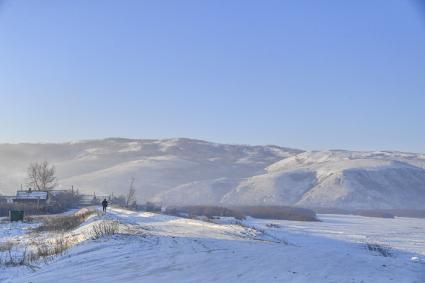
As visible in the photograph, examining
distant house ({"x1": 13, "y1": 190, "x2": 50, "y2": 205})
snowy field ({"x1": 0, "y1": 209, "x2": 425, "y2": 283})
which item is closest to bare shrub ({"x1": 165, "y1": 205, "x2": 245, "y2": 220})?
distant house ({"x1": 13, "y1": 190, "x2": 50, "y2": 205})

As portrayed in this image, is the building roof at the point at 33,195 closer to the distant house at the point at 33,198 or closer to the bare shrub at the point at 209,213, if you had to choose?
the distant house at the point at 33,198

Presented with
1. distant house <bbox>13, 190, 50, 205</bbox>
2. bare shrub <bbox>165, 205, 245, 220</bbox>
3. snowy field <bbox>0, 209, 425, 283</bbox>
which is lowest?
snowy field <bbox>0, 209, 425, 283</bbox>

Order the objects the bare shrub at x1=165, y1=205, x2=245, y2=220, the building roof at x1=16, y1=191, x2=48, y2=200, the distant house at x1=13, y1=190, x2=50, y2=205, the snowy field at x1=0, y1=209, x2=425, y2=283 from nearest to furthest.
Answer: the snowy field at x1=0, y1=209, x2=425, y2=283, the distant house at x1=13, y1=190, x2=50, y2=205, the building roof at x1=16, y1=191, x2=48, y2=200, the bare shrub at x1=165, y1=205, x2=245, y2=220

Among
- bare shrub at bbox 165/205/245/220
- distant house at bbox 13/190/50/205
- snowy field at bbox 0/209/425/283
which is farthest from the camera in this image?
bare shrub at bbox 165/205/245/220

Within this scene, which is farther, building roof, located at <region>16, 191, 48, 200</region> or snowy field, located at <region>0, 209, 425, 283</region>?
building roof, located at <region>16, 191, 48, 200</region>

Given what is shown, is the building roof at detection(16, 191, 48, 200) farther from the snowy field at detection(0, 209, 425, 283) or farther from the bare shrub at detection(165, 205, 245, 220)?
the snowy field at detection(0, 209, 425, 283)

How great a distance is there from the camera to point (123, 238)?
887 inches

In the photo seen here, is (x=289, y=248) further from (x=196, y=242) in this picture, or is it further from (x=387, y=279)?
(x=387, y=279)

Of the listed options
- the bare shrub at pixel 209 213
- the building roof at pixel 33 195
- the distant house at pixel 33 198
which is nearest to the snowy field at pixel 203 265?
the bare shrub at pixel 209 213

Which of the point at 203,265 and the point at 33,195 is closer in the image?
the point at 203,265

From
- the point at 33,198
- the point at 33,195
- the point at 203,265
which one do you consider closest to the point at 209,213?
the point at 33,195

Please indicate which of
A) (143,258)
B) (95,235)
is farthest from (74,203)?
(143,258)

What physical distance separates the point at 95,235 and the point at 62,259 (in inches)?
204

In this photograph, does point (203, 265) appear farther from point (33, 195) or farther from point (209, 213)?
point (209, 213)
